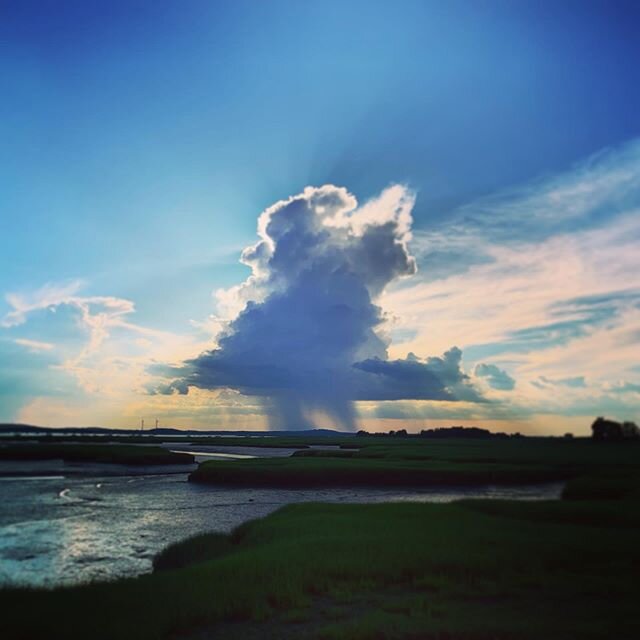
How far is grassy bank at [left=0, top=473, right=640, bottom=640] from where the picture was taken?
1567 cm

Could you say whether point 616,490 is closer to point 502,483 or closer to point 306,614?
point 502,483

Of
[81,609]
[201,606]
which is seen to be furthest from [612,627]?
[81,609]

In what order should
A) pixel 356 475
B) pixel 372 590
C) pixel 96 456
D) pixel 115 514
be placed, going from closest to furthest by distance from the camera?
pixel 372 590 < pixel 115 514 < pixel 356 475 < pixel 96 456

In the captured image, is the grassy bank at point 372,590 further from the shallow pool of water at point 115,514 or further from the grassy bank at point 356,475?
the grassy bank at point 356,475

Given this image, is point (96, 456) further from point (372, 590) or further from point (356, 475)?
point (372, 590)

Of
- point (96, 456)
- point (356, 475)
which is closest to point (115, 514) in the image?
point (356, 475)

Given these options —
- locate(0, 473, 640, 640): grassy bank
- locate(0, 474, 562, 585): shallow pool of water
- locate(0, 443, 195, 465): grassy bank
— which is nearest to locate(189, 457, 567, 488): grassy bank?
locate(0, 474, 562, 585): shallow pool of water

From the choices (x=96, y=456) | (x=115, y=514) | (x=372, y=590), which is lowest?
(x=115, y=514)

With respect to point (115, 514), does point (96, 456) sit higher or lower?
higher

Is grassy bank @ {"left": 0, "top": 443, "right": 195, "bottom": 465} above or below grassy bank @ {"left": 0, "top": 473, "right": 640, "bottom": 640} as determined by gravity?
above

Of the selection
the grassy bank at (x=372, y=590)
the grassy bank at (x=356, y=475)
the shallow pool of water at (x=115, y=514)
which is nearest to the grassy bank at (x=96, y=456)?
the shallow pool of water at (x=115, y=514)

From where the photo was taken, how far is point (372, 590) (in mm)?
19172

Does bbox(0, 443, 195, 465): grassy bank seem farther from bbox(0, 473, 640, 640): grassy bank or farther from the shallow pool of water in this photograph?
bbox(0, 473, 640, 640): grassy bank

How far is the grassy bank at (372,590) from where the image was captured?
617 inches
